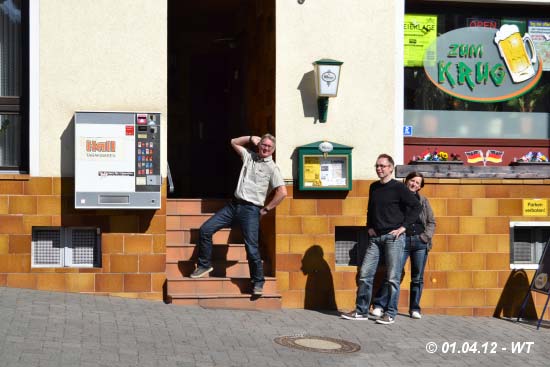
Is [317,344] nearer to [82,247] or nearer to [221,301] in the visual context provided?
[221,301]

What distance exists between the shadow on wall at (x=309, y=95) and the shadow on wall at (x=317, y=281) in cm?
162

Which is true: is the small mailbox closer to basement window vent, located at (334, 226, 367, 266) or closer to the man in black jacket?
basement window vent, located at (334, 226, 367, 266)

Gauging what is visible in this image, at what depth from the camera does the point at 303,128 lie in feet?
34.8

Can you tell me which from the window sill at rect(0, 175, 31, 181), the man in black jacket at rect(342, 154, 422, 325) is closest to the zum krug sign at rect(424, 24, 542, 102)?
the man in black jacket at rect(342, 154, 422, 325)

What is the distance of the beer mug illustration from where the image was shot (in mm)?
11578

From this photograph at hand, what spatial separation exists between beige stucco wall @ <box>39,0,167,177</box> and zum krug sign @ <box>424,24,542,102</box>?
3.60m

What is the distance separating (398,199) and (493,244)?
7.01ft

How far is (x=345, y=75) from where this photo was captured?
10727 mm

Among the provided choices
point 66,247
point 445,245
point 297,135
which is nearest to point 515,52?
point 445,245

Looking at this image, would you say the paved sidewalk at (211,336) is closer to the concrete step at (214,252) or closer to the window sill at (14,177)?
the concrete step at (214,252)

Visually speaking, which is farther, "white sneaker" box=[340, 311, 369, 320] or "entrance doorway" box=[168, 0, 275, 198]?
"entrance doorway" box=[168, 0, 275, 198]

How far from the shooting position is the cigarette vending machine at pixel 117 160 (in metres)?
9.91

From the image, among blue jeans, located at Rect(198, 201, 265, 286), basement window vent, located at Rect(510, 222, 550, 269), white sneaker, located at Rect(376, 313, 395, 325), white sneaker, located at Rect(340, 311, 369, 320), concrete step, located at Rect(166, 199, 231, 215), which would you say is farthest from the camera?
basement window vent, located at Rect(510, 222, 550, 269)

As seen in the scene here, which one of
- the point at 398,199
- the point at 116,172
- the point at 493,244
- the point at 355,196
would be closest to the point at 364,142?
the point at 355,196
